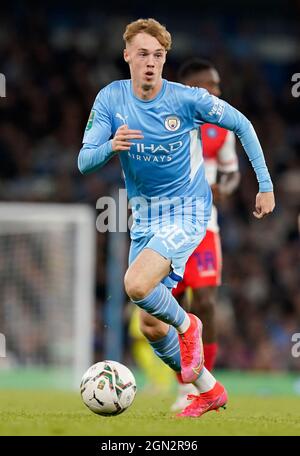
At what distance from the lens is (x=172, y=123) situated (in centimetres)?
651

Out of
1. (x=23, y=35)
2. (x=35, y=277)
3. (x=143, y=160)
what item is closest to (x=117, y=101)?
(x=143, y=160)

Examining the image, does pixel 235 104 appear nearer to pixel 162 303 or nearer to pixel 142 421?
pixel 162 303

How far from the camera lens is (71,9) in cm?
1944

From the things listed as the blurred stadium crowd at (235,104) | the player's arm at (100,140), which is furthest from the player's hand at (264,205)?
the blurred stadium crowd at (235,104)

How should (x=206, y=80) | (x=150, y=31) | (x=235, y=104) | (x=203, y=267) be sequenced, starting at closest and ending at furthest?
1. (x=150, y=31)
2. (x=203, y=267)
3. (x=206, y=80)
4. (x=235, y=104)

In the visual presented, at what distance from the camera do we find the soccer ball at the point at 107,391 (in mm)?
6297

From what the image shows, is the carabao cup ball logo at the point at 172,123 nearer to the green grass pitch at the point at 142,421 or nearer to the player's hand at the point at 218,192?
the player's hand at the point at 218,192

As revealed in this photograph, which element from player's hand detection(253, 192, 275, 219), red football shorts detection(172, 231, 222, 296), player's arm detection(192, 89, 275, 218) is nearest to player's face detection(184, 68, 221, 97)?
red football shorts detection(172, 231, 222, 296)

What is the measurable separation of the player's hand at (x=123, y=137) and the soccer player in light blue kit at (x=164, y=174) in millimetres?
217

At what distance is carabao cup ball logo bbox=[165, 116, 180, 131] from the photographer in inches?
256

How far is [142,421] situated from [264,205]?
1.44 meters

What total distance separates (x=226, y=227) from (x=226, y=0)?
4663mm

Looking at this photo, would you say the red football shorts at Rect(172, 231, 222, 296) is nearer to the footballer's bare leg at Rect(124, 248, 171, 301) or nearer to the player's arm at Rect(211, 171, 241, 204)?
the player's arm at Rect(211, 171, 241, 204)

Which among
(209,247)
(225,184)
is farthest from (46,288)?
(209,247)
